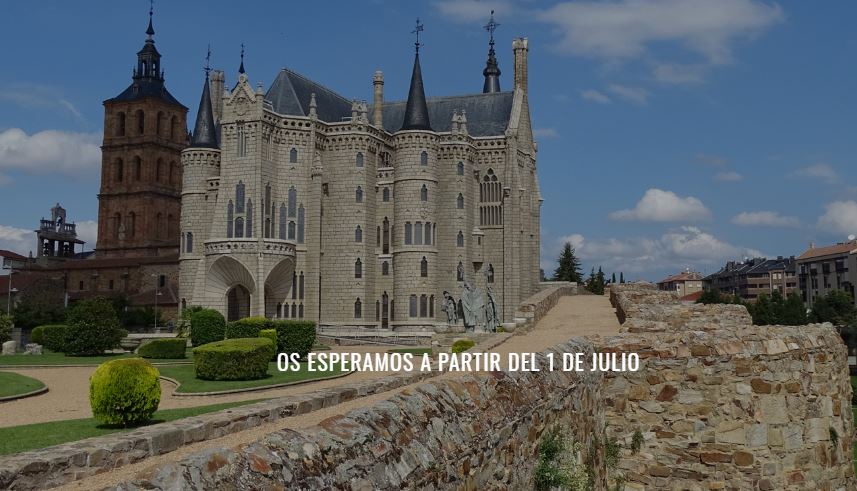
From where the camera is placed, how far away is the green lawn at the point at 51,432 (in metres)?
13.6

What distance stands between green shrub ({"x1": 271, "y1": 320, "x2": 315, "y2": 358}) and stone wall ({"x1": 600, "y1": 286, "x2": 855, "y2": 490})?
82.6ft

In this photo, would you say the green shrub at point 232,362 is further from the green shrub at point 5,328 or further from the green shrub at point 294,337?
the green shrub at point 5,328

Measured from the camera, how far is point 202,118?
5744 centimetres

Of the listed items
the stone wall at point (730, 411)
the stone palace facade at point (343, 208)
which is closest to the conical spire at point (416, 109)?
the stone palace facade at point (343, 208)

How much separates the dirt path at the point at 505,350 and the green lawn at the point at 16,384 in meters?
8.66

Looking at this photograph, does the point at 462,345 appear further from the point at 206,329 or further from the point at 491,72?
the point at 491,72

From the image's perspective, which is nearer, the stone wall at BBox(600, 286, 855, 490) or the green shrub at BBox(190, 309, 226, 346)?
the stone wall at BBox(600, 286, 855, 490)

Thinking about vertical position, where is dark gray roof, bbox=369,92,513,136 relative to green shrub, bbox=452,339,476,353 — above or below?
above

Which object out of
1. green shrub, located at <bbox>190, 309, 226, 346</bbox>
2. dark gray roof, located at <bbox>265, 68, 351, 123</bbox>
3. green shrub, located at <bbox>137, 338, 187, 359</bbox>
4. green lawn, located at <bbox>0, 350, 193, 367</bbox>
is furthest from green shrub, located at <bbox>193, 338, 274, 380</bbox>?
dark gray roof, located at <bbox>265, 68, 351, 123</bbox>

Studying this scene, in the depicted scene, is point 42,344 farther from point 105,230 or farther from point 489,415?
point 105,230

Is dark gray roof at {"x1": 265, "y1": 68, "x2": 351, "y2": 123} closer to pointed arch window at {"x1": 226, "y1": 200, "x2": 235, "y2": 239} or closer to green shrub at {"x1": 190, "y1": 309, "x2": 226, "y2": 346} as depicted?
pointed arch window at {"x1": 226, "y1": 200, "x2": 235, "y2": 239}

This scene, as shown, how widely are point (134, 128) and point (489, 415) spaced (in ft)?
297

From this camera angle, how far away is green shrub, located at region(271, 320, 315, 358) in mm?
34156

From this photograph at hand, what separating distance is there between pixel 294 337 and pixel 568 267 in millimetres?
60645
